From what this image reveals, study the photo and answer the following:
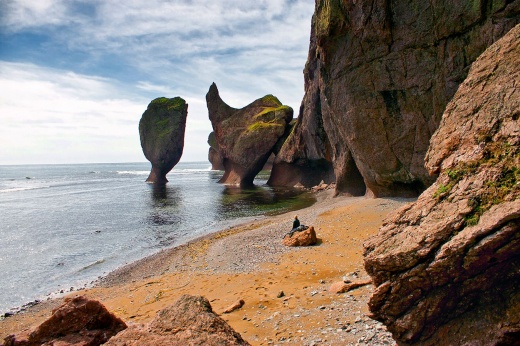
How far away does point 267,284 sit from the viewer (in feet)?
46.2

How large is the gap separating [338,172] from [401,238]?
1344 inches

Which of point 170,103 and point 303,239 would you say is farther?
point 170,103

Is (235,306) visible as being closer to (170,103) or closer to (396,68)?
(396,68)

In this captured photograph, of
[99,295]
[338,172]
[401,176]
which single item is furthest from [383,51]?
[99,295]

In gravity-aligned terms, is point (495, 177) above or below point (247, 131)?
below

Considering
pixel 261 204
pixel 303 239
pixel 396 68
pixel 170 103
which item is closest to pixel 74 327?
pixel 303 239

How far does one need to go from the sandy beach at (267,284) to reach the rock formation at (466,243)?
1567 mm

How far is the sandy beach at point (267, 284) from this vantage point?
9.20 meters

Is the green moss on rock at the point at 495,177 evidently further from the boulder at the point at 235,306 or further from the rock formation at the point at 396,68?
the rock formation at the point at 396,68

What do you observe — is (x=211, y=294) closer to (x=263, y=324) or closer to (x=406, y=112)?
(x=263, y=324)

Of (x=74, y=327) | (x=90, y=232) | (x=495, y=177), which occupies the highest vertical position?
(x=495, y=177)

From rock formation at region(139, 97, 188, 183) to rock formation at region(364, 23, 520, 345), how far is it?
90.4m

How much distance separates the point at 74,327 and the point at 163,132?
293ft

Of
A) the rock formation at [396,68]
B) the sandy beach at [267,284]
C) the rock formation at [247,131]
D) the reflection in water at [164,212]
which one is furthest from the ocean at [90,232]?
the rock formation at [247,131]
